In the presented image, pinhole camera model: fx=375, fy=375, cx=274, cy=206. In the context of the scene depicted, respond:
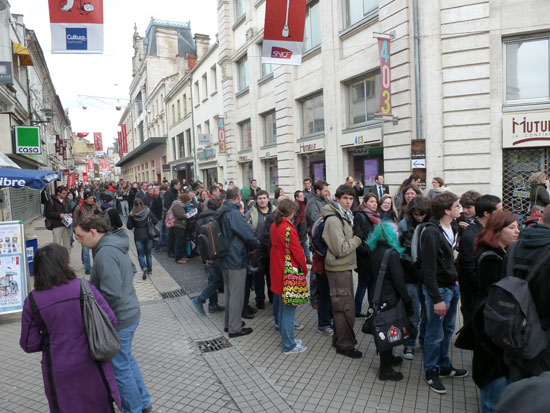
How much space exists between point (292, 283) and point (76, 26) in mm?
6231

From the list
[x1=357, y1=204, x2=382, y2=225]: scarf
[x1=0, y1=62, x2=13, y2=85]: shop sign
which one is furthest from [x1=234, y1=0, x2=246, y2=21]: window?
[x1=357, y1=204, x2=382, y2=225]: scarf

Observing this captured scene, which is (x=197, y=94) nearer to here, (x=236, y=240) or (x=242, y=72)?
(x=242, y=72)

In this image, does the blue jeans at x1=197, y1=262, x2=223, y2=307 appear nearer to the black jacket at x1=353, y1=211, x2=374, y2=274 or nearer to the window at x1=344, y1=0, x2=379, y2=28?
the black jacket at x1=353, y1=211, x2=374, y2=274

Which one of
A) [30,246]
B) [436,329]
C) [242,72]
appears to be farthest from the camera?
[242,72]

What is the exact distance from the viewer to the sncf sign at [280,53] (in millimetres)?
8446

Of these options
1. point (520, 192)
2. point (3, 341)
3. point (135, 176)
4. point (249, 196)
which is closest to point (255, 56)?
point (249, 196)

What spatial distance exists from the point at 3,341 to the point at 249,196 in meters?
6.80

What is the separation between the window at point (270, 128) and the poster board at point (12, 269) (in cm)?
1330

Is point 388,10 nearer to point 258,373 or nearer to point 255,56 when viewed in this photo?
point 255,56

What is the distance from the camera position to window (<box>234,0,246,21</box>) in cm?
1917

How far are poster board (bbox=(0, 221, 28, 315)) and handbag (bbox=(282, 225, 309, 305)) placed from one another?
170 inches

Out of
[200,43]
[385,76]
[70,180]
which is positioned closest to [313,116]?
[385,76]

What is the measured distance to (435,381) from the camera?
363 cm

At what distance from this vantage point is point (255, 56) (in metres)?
18.0
